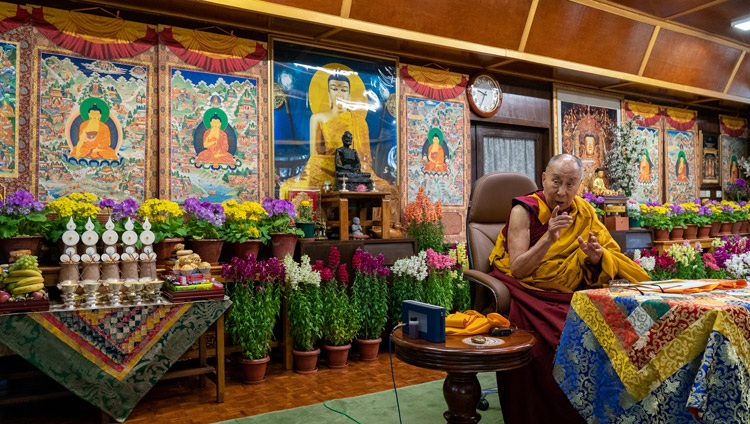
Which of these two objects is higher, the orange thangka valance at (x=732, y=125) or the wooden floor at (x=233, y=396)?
the orange thangka valance at (x=732, y=125)

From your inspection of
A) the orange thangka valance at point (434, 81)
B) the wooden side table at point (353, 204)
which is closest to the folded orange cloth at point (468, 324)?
the wooden side table at point (353, 204)

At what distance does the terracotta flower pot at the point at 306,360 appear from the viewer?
12.6 feet

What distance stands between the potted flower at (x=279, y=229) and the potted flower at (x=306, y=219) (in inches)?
6.1

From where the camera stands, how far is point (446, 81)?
5633 millimetres

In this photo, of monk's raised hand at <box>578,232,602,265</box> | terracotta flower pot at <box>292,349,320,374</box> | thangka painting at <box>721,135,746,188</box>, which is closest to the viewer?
monk's raised hand at <box>578,232,602,265</box>

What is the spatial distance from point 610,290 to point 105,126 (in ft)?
11.7

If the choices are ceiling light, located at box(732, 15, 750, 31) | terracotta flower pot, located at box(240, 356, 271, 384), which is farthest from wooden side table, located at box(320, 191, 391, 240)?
ceiling light, located at box(732, 15, 750, 31)

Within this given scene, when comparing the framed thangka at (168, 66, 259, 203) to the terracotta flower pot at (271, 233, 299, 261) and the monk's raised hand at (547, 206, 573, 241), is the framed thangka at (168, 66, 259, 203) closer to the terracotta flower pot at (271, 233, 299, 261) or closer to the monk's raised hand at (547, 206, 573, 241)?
the terracotta flower pot at (271, 233, 299, 261)

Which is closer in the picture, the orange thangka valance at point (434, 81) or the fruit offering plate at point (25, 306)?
the fruit offering plate at point (25, 306)

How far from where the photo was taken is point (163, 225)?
11.9ft

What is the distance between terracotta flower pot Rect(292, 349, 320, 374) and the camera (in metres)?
3.85

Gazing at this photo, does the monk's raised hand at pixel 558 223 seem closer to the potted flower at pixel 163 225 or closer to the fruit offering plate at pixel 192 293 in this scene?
the fruit offering plate at pixel 192 293

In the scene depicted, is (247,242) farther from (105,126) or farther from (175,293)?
(105,126)

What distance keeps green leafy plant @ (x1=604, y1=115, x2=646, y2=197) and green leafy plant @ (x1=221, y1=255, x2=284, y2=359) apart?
15.1 feet
